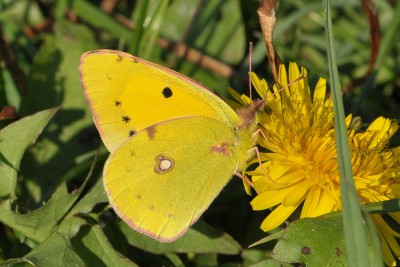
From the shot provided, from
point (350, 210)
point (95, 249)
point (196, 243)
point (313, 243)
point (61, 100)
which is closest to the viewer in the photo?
point (350, 210)

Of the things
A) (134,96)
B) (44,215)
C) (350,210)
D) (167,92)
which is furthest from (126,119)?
(350,210)

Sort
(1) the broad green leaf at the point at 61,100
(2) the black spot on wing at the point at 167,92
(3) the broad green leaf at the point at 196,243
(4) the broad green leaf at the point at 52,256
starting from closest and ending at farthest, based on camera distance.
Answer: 1. (4) the broad green leaf at the point at 52,256
2. (2) the black spot on wing at the point at 167,92
3. (3) the broad green leaf at the point at 196,243
4. (1) the broad green leaf at the point at 61,100

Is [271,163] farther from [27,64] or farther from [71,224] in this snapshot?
[27,64]

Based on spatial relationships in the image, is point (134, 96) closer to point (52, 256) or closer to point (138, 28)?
point (52, 256)

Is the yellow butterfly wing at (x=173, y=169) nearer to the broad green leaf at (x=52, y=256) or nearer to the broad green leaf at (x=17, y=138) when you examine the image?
the broad green leaf at (x=52, y=256)

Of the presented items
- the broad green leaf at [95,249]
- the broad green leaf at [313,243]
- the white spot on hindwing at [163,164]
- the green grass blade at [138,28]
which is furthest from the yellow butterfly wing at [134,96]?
the green grass blade at [138,28]

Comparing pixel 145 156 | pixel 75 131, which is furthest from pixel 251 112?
pixel 75 131

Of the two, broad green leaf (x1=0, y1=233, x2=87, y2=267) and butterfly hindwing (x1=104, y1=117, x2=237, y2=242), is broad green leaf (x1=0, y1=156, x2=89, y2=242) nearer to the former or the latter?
broad green leaf (x1=0, y1=233, x2=87, y2=267)

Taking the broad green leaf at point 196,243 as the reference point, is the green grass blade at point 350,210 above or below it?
above
